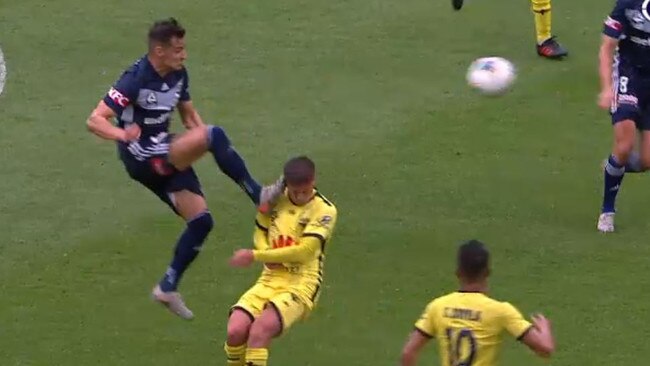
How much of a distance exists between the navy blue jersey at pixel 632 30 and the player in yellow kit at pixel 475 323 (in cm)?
432

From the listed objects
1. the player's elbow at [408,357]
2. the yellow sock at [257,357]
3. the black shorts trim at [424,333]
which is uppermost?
the black shorts trim at [424,333]

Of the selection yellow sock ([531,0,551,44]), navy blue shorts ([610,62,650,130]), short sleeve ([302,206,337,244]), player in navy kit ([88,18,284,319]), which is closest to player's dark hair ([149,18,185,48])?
player in navy kit ([88,18,284,319])

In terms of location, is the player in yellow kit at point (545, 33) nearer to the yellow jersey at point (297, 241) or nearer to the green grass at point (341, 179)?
the green grass at point (341, 179)

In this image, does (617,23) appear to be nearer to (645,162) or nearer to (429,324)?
(645,162)

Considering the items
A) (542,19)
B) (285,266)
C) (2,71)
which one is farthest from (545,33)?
Result: (285,266)

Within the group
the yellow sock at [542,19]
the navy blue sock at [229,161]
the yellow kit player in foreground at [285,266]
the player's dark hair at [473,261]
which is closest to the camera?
the player's dark hair at [473,261]

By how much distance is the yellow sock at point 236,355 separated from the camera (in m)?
8.42

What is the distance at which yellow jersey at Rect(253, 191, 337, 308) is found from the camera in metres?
8.35

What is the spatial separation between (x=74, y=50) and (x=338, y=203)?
473 centimetres

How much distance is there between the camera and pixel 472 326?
6832 mm

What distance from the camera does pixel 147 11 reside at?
53.0 feet

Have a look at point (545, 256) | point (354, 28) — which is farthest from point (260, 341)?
point (354, 28)

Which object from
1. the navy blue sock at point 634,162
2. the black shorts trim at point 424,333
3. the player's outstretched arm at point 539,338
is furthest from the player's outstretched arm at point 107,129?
the navy blue sock at point 634,162

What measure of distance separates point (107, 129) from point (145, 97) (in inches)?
18.3
